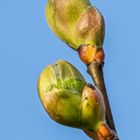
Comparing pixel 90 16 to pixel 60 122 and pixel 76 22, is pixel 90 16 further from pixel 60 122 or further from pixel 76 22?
pixel 60 122

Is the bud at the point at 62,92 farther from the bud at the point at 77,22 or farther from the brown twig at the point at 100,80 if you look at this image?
the bud at the point at 77,22

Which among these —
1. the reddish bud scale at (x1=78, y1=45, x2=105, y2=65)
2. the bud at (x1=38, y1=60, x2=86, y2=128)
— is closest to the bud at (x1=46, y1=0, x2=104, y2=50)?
the reddish bud scale at (x1=78, y1=45, x2=105, y2=65)

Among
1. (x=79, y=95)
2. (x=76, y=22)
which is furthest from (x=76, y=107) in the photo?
(x=76, y=22)

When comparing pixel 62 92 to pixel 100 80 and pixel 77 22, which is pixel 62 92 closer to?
pixel 100 80

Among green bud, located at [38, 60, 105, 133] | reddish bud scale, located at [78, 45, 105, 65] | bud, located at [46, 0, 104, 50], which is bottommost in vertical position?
green bud, located at [38, 60, 105, 133]

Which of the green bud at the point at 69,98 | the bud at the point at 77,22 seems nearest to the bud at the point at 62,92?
the green bud at the point at 69,98

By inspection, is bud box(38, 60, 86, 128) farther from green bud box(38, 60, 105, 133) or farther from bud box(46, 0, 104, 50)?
bud box(46, 0, 104, 50)

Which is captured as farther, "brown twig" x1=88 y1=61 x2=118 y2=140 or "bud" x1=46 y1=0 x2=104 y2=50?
"bud" x1=46 y1=0 x2=104 y2=50

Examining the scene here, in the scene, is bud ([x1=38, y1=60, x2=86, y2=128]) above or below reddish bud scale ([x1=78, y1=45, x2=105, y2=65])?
below
